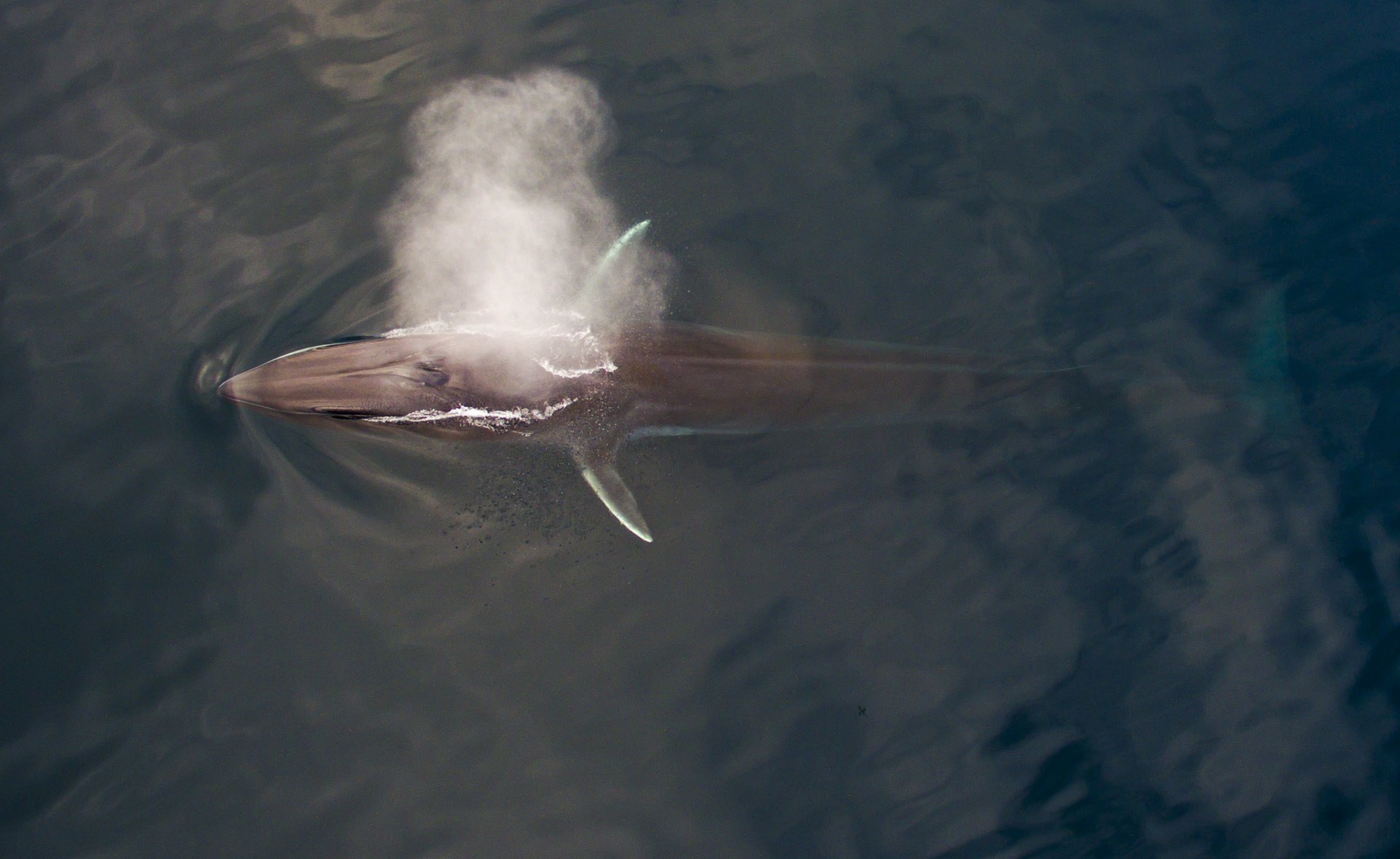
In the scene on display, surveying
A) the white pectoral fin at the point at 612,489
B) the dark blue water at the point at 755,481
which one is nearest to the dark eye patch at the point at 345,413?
the dark blue water at the point at 755,481

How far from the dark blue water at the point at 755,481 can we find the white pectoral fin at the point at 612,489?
225 millimetres

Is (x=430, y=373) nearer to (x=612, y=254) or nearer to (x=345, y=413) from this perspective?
(x=345, y=413)

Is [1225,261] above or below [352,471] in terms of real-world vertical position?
below

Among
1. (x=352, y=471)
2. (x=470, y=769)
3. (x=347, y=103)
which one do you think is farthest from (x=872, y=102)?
(x=470, y=769)

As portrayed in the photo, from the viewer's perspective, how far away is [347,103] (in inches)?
428

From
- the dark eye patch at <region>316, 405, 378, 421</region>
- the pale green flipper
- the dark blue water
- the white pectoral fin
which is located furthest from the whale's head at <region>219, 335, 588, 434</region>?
the pale green flipper

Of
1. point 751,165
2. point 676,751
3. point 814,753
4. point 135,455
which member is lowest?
point 814,753

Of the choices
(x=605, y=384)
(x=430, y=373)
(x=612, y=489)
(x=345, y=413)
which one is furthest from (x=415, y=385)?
(x=612, y=489)

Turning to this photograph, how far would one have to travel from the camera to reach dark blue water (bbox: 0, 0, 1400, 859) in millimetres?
8234

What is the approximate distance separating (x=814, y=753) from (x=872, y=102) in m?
7.77

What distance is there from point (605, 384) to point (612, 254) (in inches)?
69.8

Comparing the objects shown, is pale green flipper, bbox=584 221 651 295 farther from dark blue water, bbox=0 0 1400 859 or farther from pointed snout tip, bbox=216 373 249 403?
pointed snout tip, bbox=216 373 249 403

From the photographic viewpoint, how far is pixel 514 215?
1041 cm

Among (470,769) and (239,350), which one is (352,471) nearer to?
(239,350)
